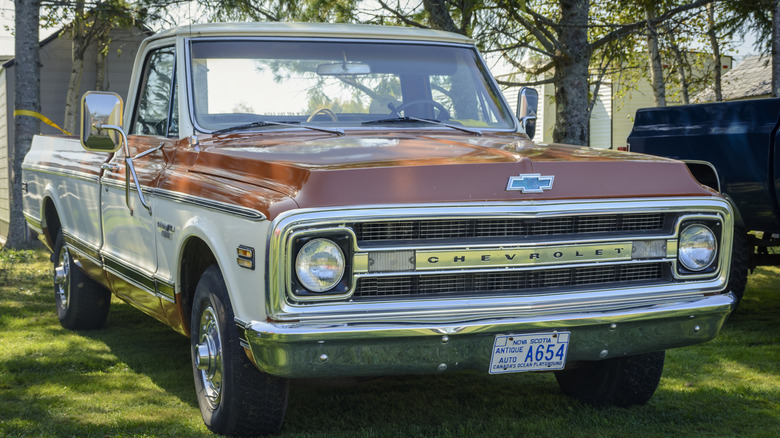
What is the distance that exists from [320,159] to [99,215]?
2388mm

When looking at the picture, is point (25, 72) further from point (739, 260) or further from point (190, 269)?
point (739, 260)

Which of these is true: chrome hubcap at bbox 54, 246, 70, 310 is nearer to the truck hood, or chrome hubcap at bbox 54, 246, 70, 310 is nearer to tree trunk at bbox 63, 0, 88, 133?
the truck hood

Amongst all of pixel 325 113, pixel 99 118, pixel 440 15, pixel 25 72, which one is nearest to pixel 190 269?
pixel 99 118

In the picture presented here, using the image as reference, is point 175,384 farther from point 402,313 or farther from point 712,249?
point 712,249

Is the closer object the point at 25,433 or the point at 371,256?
the point at 371,256

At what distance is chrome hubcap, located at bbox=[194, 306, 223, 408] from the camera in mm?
3932

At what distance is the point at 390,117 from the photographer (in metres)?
4.88

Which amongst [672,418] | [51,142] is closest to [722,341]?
[672,418]

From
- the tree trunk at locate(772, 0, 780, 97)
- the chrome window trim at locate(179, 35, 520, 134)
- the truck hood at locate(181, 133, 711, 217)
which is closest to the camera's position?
the truck hood at locate(181, 133, 711, 217)

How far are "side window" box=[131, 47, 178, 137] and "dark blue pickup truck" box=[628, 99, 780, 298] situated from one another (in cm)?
347

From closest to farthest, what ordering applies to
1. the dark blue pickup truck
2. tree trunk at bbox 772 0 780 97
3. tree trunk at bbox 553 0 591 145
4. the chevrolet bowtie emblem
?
the chevrolet bowtie emblem, the dark blue pickup truck, tree trunk at bbox 553 0 591 145, tree trunk at bbox 772 0 780 97

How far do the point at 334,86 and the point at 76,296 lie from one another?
108 inches

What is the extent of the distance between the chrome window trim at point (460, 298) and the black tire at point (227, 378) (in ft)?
1.61

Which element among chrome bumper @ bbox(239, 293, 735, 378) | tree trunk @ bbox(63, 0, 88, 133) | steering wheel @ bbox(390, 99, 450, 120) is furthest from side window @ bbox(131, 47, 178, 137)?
tree trunk @ bbox(63, 0, 88, 133)
